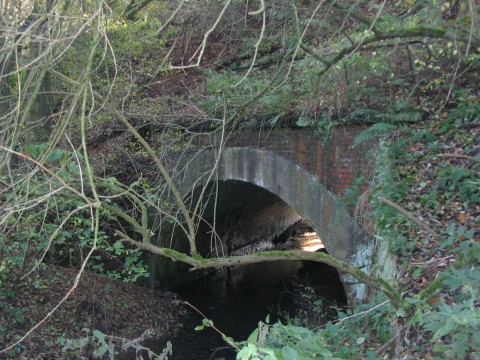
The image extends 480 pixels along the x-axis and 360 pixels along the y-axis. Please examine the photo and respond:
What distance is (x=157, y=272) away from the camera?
33.5 feet

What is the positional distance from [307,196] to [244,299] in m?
4.65

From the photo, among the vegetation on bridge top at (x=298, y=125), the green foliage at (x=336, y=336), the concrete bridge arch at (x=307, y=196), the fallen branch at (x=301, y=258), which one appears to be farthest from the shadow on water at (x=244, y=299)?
the fallen branch at (x=301, y=258)

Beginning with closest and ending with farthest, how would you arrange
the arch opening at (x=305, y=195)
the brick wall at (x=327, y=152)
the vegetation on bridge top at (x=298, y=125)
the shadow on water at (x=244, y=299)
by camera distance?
the vegetation on bridge top at (x=298, y=125)
the arch opening at (x=305, y=195)
the brick wall at (x=327, y=152)
the shadow on water at (x=244, y=299)

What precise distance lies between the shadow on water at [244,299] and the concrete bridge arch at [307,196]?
3.09ft

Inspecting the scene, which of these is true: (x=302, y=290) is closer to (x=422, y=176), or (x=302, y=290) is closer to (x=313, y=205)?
(x=313, y=205)

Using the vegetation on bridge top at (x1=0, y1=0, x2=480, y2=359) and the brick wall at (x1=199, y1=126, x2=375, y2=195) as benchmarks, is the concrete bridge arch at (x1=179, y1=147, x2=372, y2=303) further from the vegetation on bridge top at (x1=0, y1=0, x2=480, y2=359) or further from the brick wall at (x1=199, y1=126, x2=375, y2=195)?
the vegetation on bridge top at (x1=0, y1=0, x2=480, y2=359)

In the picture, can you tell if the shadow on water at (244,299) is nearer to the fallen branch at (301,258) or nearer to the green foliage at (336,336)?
the green foliage at (336,336)

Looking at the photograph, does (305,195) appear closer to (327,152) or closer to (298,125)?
(327,152)

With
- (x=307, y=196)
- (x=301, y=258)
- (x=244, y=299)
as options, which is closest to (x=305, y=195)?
(x=307, y=196)

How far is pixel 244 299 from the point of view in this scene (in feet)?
35.4

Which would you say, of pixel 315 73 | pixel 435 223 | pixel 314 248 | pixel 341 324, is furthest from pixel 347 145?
pixel 314 248

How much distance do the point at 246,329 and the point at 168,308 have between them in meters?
1.47

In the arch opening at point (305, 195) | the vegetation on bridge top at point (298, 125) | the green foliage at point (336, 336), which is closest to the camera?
the green foliage at point (336, 336)

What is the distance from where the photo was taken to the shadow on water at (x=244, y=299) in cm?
803
